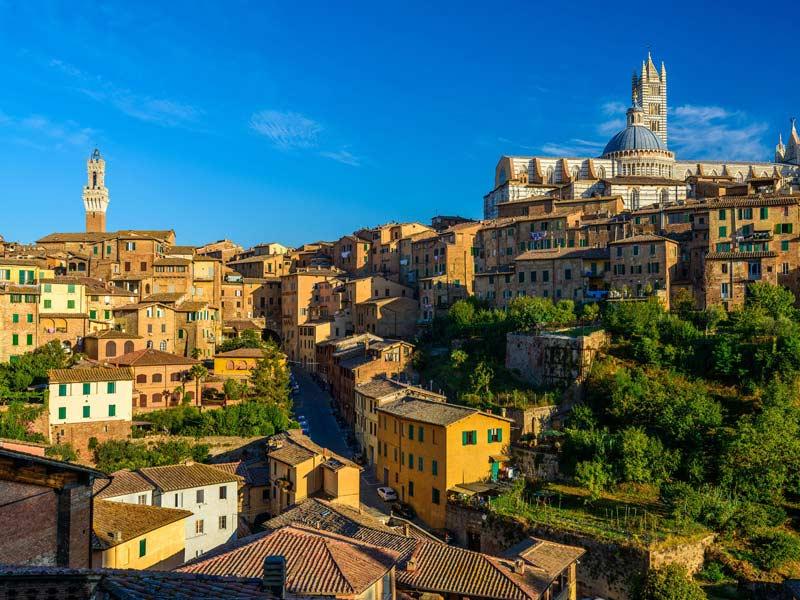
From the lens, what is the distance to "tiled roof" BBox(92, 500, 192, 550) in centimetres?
2070

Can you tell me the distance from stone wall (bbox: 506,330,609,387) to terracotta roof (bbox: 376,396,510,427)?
6678mm

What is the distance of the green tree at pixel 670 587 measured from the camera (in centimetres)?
2175

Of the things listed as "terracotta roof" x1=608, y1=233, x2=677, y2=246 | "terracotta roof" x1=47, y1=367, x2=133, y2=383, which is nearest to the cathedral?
"terracotta roof" x1=608, y1=233, x2=677, y2=246

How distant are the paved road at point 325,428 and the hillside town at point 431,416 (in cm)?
27

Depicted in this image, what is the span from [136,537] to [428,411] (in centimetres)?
1671

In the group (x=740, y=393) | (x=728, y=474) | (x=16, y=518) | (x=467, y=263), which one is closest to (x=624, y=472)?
(x=728, y=474)

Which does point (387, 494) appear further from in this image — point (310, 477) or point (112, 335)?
point (112, 335)

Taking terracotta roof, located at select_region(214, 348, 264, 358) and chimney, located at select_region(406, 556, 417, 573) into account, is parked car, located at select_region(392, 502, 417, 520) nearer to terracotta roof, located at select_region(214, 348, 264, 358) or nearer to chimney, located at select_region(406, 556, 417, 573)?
chimney, located at select_region(406, 556, 417, 573)

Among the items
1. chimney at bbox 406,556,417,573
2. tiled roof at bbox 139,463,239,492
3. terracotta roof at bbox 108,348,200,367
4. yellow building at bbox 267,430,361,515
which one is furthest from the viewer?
terracotta roof at bbox 108,348,200,367

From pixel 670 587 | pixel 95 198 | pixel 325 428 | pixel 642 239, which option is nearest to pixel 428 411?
pixel 325 428

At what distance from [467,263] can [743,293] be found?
25.4m

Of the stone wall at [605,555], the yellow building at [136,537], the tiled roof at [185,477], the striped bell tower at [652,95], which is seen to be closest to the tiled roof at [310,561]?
the yellow building at [136,537]

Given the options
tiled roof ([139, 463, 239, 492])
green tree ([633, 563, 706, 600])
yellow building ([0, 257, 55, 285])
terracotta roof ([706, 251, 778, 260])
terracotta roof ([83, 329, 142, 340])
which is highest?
terracotta roof ([706, 251, 778, 260])

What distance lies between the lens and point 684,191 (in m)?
72.6
